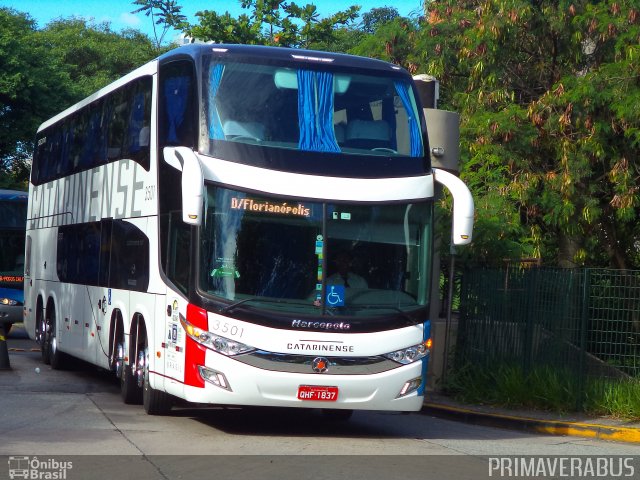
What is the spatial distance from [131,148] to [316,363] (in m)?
4.81

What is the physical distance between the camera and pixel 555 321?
1502 cm

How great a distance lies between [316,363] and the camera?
1159 centimetres

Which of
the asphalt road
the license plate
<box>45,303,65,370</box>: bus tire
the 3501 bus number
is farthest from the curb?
<box>45,303,65,370</box>: bus tire

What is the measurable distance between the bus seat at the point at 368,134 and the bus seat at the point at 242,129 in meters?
1.03

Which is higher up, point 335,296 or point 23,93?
point 23,93

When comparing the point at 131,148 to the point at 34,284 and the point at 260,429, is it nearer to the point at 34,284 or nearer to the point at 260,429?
the point at 260,429

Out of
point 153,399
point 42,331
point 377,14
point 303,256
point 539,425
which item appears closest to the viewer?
point 303,256

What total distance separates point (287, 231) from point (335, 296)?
894 millimetres

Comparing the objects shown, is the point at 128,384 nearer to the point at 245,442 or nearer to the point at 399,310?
the point at 245,442

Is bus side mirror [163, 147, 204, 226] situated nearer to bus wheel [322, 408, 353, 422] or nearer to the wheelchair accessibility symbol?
the wheelchair accessibility symbol

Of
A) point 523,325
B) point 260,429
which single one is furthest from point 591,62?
point 260,429

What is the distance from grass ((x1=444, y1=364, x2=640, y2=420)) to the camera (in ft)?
46.5

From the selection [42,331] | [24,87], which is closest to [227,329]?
[42,331]

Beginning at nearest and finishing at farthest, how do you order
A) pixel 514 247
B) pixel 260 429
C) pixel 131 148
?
pixel 260 429
pixel 131 148
pixel 514 247
